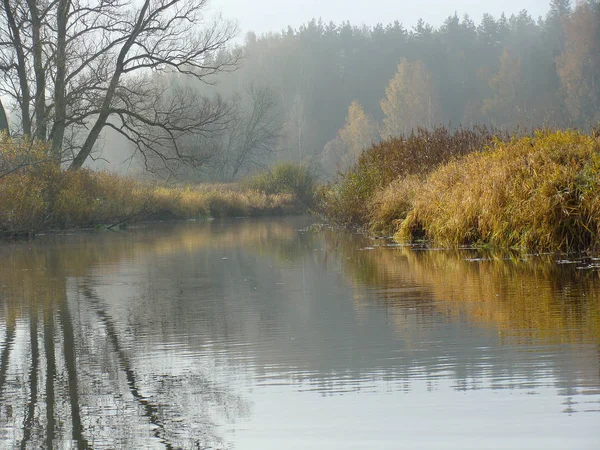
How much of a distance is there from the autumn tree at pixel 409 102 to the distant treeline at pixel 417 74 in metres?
0.09

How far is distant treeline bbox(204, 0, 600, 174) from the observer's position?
75.4m

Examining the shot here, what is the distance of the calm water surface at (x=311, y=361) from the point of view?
3.44 metres

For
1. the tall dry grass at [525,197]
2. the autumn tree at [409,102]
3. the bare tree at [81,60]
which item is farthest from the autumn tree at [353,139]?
the tall dry grass at [525,197]

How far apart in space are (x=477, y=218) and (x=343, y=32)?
10181 centimetres

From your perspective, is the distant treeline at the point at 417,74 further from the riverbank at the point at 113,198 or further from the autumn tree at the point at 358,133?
the riverbank at the point at 113,198

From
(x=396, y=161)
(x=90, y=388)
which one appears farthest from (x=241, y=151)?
(x=90, y=388)

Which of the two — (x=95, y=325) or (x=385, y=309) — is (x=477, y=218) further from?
(x=95, y=325)

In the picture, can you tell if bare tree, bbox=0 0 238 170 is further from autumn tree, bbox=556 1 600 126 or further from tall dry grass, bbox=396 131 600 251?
autumn tree, bbox=556 1 600 126

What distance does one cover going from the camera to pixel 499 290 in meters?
7.94

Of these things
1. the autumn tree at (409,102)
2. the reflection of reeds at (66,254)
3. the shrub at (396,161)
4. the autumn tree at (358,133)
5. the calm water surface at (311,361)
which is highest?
the autumn tree at (409,102)

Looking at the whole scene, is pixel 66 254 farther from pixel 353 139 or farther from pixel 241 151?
pixel 353 139

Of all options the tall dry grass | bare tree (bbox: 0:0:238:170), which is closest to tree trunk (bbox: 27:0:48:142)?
bare tree (bbox: 0:0:238:170)

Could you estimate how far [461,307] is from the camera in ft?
22.6

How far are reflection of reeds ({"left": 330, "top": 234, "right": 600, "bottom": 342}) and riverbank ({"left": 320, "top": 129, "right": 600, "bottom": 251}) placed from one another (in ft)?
2.93
